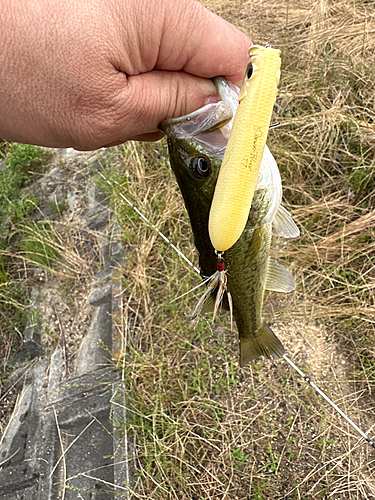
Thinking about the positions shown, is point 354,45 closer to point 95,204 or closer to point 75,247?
point 95,204

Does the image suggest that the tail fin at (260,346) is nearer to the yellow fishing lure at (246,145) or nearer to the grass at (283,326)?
the grass at (283,326)

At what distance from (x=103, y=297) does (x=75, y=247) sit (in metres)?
0.67

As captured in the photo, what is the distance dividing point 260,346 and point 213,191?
1.05 meters

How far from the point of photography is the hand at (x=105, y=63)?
121cm

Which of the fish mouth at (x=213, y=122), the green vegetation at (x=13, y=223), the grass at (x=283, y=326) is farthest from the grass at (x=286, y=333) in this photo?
the fish mouth at (x=213, y=122)

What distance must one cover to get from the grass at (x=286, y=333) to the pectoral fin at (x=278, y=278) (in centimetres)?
89

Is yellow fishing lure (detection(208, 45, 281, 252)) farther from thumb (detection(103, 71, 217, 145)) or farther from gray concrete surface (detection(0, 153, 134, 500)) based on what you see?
gray concrete surface (detection(0, 153, 134, 500))

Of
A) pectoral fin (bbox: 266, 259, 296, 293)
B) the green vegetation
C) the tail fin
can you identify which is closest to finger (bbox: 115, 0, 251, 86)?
pectoral fin (bbox: 266, 259, 296, 293)

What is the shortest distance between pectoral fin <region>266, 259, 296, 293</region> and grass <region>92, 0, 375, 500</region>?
891mm

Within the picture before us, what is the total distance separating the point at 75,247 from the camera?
3.82 metres

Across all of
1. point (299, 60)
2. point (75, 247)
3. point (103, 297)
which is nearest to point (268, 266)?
point (103, 297)

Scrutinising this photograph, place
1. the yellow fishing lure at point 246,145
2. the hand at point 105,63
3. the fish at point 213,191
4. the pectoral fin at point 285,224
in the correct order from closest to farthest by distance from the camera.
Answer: the yellow fishing lure at point 246,145 → the hand at point 105,63 → the fish at point 213,191 → the pectoral fin at point 285,224

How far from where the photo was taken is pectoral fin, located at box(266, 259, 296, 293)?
203 cm

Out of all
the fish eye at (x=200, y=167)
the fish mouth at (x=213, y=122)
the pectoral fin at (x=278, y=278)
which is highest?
the fish mouth at (x=213, y=122)
